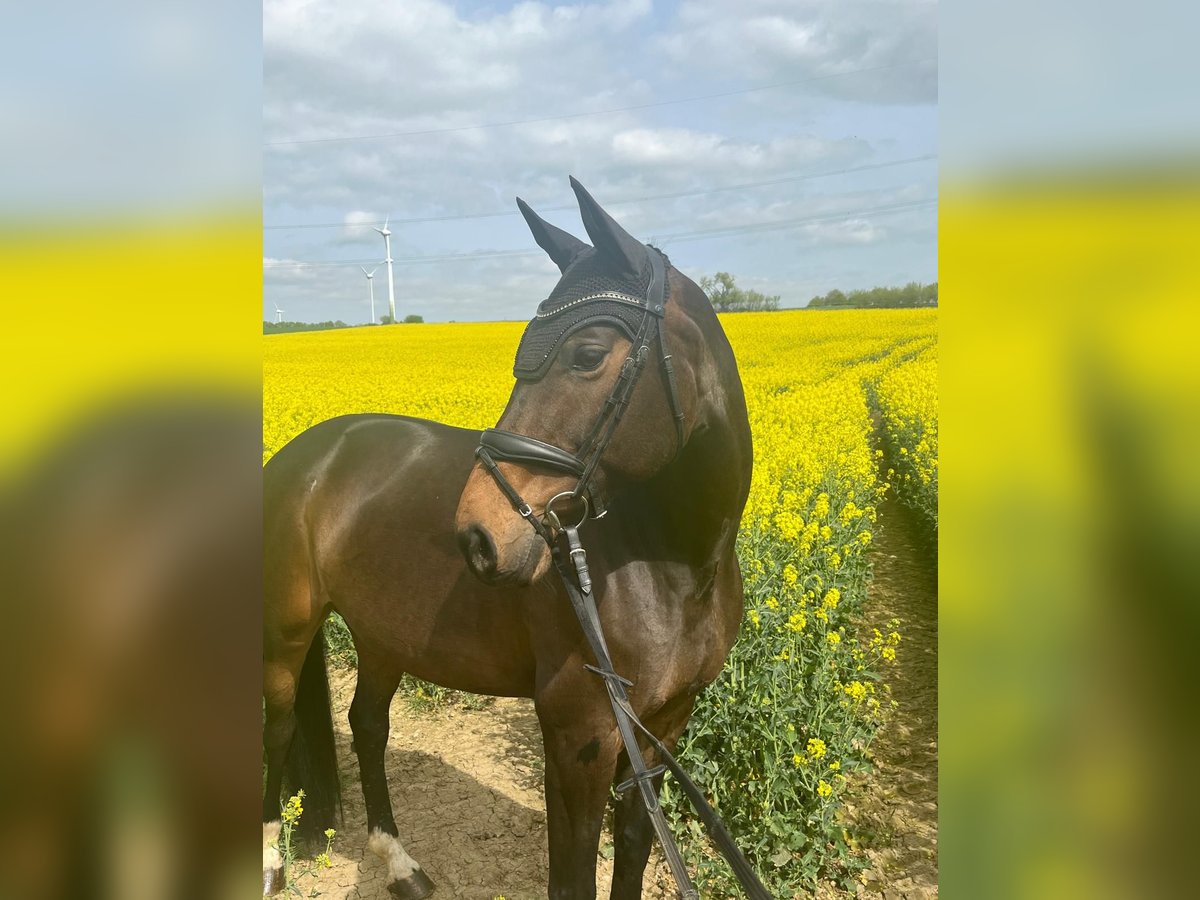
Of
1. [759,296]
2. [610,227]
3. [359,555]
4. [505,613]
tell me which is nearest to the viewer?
[610,227]

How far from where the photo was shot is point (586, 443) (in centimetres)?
165

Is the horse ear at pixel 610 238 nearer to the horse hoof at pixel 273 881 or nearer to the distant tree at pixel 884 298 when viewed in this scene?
the distant tree at pixel 884 298

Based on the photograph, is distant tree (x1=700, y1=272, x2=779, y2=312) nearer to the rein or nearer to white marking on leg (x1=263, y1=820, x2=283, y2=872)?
the rein

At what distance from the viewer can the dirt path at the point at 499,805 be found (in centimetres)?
332

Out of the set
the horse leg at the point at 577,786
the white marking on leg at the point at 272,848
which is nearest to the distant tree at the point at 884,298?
the horse leg at the point at 577,786

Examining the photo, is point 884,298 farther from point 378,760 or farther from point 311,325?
point 378,760

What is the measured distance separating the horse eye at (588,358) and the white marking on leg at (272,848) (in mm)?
2270
